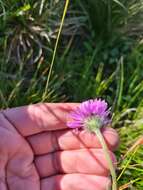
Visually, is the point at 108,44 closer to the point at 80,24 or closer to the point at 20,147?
the point at 80,24

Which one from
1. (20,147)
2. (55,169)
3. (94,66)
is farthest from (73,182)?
(94,66)

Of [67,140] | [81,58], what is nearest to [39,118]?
[67,140]

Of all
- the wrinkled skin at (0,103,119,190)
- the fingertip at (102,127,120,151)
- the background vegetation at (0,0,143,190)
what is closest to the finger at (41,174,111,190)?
the wrinkled skin at (0,103,119,190)

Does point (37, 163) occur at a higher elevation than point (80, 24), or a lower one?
lower

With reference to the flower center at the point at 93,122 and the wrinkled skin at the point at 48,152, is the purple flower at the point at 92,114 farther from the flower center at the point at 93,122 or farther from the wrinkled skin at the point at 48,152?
the wrinkled skin at the point at 48,152

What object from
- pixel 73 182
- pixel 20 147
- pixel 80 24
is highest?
pixel 80 24

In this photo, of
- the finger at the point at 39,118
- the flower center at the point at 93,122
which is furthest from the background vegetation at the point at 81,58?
the flower center at the point at 93,122

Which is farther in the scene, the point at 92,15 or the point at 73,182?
the point at 92,15

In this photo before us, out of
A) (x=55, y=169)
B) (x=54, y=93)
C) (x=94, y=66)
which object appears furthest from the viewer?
(x=94, y=66)
